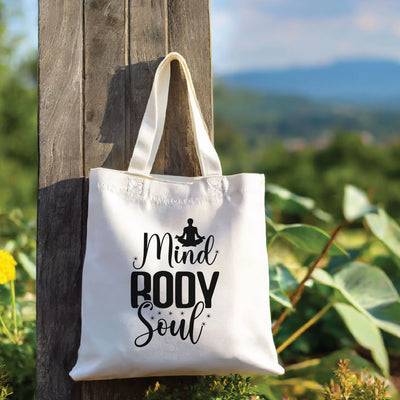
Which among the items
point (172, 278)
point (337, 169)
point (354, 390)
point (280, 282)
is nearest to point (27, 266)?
point (172, 278)

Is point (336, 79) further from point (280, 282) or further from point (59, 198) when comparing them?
point (59, 198)

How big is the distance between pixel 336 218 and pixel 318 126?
6.50 metres

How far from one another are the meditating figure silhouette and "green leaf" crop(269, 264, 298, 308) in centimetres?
35

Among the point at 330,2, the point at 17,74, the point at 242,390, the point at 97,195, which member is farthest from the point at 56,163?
the point at 330,2

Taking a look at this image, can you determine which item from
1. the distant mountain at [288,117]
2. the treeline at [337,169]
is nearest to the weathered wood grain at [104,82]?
the treeline at [337,169]

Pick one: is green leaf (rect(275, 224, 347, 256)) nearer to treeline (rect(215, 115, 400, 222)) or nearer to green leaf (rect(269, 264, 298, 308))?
green leaf (rect(269, 264, 298, 308))

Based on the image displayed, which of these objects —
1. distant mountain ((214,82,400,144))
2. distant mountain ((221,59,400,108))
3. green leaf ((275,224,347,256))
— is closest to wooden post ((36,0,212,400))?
green leaf ((275,224,347,256))

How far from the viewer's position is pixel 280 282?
153 cm

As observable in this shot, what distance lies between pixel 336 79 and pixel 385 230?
27915 mm

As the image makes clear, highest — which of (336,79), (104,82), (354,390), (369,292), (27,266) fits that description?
(336,79)

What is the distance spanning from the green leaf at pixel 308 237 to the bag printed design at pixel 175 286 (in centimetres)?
42

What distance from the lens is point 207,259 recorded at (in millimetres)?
1156

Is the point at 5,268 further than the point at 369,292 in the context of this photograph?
No

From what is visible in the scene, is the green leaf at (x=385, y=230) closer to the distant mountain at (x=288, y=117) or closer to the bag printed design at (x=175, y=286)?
the bag printed design at (x=175, y=286)
